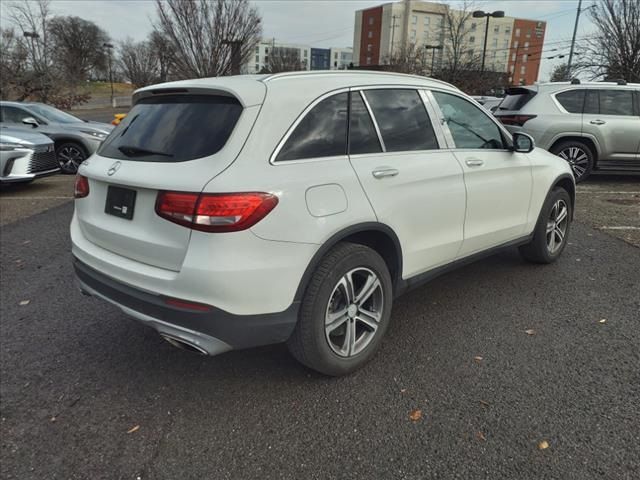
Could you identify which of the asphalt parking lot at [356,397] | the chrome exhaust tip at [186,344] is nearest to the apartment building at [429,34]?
the asphalt parking lot at [356,397]

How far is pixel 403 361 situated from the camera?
9.66ft

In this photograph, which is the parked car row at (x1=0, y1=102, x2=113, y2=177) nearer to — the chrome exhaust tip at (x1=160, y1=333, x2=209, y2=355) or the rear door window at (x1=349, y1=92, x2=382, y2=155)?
the rear door window at (x1=349, y1=92, x2=382, y2=155)

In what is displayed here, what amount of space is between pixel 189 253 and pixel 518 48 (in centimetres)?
10253

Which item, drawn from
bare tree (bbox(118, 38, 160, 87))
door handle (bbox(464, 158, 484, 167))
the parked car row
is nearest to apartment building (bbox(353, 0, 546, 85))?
bare tree (bbox(118, 38, 160, 87))

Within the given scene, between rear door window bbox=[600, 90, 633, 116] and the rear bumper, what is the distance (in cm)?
873

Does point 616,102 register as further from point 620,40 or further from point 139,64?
point 139,64

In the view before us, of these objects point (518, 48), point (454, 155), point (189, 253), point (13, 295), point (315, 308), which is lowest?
point (13, 295)

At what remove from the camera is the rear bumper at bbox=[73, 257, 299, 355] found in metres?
2.20

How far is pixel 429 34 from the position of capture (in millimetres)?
76688

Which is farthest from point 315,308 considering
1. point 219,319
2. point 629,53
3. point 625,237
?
point 629,53

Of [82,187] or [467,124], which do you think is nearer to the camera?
[82,187]

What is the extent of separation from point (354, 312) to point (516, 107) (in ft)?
25.4

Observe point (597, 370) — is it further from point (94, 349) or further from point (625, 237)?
point (625, 237)

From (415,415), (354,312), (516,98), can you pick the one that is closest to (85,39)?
(516,98)
